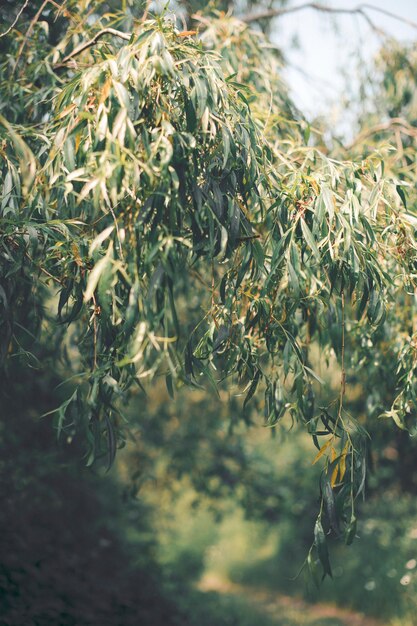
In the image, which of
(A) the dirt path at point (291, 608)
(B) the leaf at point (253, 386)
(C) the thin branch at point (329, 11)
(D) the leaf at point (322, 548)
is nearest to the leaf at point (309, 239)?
(B) the leaf at point (253, 386)

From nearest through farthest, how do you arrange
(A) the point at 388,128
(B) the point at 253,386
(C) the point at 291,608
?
(B) the point at 253,386 → (A) the point at 388,128 → (C) the point at 291,608

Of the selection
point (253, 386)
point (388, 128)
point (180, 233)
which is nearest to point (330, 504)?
point (253, 386)

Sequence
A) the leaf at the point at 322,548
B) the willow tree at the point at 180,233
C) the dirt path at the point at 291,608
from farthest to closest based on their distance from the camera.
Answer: the dirt path at the point at 291,608 < the leaf at the point at 322,548 < the willow tree at the point at 180,233

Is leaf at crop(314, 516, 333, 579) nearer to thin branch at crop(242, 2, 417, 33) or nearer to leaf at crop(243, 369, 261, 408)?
leaf at crop(243, 369, 261, 408)

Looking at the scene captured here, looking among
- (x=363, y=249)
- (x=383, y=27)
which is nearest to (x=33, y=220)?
(x=363, y=249)

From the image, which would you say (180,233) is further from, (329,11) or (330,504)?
(329,11)

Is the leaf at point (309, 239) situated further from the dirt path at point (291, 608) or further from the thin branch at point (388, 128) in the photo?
the dirt path at point (291, 608)

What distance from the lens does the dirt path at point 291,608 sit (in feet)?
21.9

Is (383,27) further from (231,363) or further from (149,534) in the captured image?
(149,534)

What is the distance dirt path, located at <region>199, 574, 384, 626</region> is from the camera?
6.69 meters

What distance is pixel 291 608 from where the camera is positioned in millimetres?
7316

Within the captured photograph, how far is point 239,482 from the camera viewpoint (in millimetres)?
6520

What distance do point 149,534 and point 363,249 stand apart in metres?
6.22

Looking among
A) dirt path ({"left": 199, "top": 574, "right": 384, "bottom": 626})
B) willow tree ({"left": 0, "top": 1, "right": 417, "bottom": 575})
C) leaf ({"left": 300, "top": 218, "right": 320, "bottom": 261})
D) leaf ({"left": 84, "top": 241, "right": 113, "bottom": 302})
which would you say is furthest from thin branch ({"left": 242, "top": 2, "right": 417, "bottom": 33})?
dirt path ({"left": 199, "top": 574, "right": 384, "bottom": 626})
